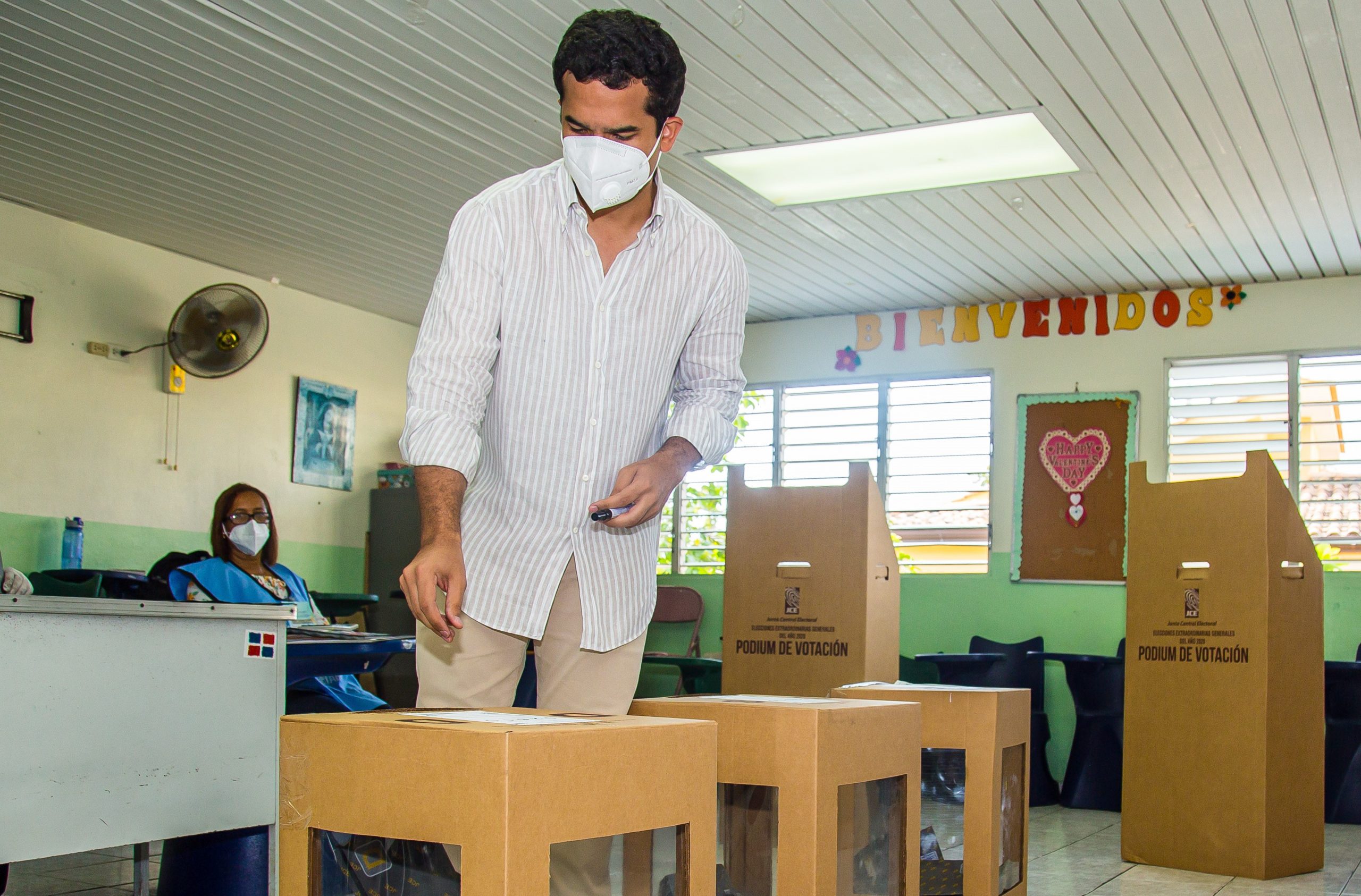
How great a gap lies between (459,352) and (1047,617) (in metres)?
5.98

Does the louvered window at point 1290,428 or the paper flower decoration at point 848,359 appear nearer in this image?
the louvered window at point 1290,428

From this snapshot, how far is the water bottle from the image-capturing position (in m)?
5.89

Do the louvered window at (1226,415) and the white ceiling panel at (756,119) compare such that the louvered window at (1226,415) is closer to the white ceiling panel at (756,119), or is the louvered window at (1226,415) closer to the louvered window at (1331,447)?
the louvered window at (1331,447)

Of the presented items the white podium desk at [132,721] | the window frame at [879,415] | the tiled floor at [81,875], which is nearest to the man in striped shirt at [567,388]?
the white podium desk at [132,721]

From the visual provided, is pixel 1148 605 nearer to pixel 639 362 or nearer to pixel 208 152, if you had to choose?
pixel 639 362

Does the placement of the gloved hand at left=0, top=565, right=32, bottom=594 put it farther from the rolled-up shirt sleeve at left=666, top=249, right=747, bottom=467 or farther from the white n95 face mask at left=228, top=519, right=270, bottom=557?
the white n95 face mask at left=228, top=519, right=270, bottom=557

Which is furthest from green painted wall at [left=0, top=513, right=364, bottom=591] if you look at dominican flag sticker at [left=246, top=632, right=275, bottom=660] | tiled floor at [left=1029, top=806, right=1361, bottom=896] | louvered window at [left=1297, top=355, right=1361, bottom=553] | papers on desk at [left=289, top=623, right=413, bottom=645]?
louvered window at [left=1297, top=355, right=1361, bottom=553]

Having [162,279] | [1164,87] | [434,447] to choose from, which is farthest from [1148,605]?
[162,279]

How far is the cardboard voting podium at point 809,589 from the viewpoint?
12.4 ft

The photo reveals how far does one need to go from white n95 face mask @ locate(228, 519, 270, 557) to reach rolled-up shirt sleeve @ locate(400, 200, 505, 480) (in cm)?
334

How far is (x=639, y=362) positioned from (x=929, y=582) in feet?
19.2

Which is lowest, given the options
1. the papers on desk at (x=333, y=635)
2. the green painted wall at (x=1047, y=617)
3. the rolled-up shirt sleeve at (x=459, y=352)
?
the green painted wall at (x=1047, y=617)

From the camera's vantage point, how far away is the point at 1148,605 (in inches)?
161

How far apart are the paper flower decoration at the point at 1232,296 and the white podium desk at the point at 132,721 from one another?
5.96 metres
